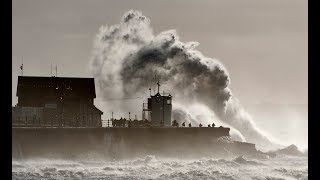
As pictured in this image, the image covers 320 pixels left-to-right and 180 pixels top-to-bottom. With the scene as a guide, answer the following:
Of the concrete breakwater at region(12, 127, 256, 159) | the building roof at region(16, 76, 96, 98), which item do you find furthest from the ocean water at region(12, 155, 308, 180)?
the building roof at region(16, 76, 96, 98)

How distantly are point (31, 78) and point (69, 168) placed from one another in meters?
9.27

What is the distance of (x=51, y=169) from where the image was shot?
1640 inches

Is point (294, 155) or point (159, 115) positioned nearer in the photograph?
point (159, 115)

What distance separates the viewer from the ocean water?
40.3m

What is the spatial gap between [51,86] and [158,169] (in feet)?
34.0

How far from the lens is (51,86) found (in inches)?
1865

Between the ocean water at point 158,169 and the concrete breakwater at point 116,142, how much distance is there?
61cm

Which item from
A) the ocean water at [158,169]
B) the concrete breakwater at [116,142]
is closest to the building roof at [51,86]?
the concrete breakwater at [116,142]

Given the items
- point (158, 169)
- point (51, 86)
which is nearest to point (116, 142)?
point (158, 169)

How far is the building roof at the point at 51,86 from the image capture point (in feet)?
155

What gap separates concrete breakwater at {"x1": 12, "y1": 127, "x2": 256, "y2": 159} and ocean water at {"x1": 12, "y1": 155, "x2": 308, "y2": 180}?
→ 612 mm

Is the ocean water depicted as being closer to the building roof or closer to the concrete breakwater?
the concrete breakwater

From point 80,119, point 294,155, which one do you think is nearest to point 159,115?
point 80,119
